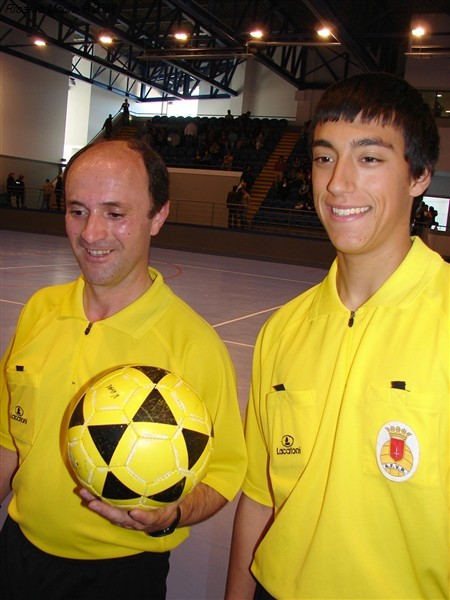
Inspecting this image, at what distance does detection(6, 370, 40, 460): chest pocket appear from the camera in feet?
6.45

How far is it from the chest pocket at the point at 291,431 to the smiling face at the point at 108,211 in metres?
0.68

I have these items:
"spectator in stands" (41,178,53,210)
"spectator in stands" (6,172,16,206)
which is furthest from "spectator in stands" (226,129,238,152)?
"spectator in stands" (6,172,16,206)

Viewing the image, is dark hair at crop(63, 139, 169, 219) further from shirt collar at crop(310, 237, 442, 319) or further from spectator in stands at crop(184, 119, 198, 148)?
spectator in stands at crop(184, 119, 198, 148)

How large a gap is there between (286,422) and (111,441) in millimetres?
539

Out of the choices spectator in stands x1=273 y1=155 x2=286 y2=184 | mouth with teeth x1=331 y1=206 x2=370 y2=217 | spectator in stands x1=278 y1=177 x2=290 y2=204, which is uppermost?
spectator in stands x1=273 y1=155 x2=286 y2=184

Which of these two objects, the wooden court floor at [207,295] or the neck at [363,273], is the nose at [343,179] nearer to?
the neck at [363,273]

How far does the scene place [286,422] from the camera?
1.79 m

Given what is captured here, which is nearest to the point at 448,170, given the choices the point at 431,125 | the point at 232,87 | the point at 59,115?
the point at 232,87

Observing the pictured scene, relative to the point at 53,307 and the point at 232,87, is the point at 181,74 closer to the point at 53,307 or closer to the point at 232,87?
the point at 232,87

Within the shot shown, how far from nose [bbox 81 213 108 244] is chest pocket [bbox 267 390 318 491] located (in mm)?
742

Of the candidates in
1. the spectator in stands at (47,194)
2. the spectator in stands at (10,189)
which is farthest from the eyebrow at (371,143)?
the spectator in stands at (10,189)

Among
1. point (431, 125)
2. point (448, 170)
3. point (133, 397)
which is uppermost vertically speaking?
point (448, 170)

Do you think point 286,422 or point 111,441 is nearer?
point 111,441

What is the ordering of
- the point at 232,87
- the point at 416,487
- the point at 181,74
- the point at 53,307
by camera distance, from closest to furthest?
the point at 416,487 < the point at 53,307 < the point at 232,87 < the point at 181,74
